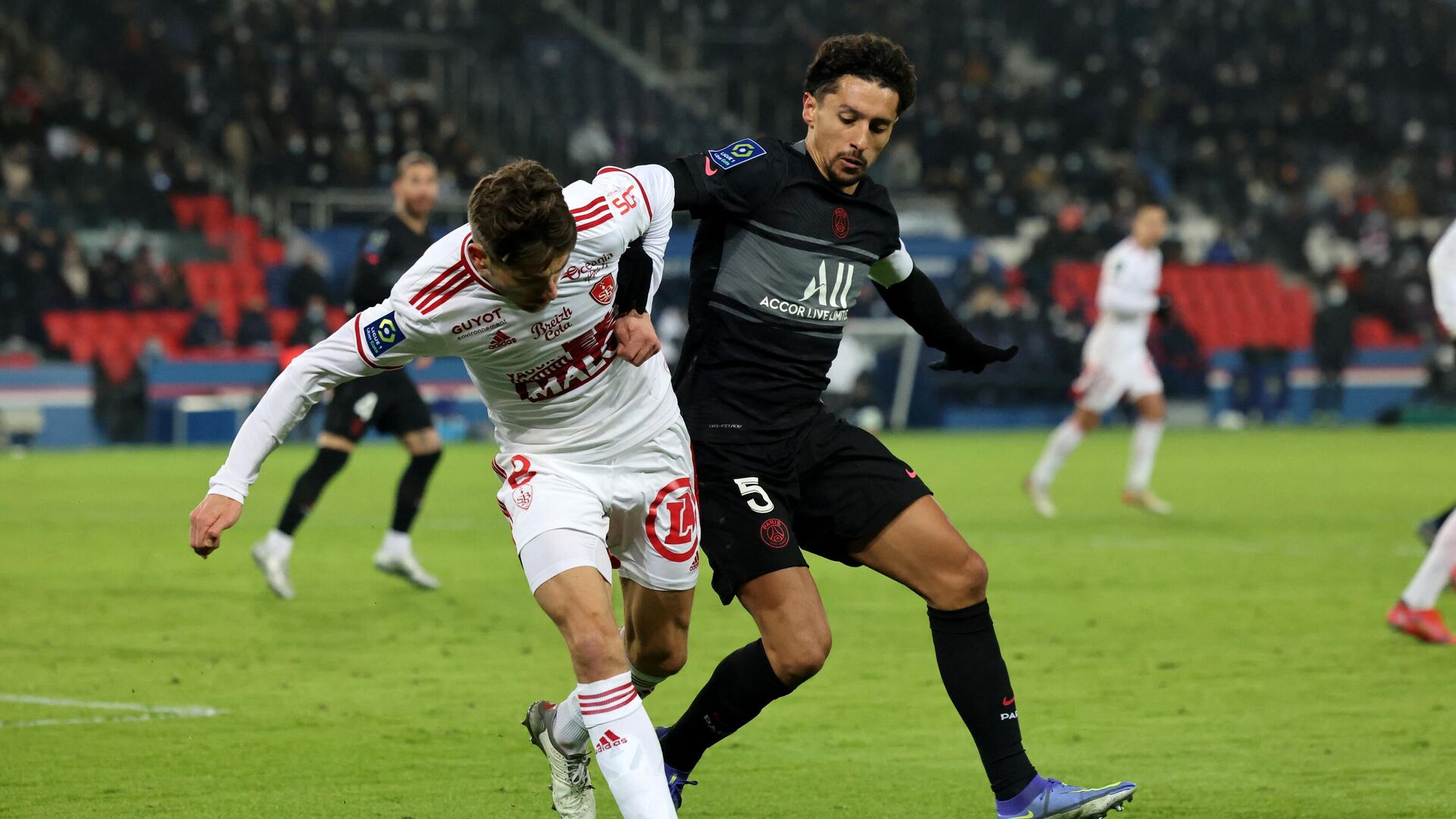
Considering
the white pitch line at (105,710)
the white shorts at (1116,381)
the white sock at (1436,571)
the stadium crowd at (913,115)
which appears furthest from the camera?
the stadium crowd at (913,115)

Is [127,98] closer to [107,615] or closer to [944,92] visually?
[944,92]

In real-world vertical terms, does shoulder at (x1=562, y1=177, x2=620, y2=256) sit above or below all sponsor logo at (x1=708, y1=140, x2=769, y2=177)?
below

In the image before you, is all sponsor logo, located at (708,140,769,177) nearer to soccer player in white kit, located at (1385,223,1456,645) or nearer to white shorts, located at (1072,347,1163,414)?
soccer player in white kit, located at (1385,223,1456,645)

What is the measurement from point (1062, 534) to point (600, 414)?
9.01 meters

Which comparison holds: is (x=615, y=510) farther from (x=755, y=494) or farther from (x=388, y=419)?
(x=388, y=419)

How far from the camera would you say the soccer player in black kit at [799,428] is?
5.02m

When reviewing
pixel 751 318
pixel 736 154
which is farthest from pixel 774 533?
pixel 736 154

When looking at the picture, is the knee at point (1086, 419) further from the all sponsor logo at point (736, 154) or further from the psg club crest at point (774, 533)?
the psg club crest at point (774, 533)

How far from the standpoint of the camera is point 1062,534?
1330 cm

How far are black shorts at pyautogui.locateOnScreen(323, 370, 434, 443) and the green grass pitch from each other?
0.96 meters

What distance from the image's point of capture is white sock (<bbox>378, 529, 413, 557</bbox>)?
10.4m

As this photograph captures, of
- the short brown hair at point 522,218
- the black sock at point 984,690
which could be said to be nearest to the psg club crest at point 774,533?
the black sock at point 984,690

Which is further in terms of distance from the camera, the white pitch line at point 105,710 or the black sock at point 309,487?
the black sock at point 309,487

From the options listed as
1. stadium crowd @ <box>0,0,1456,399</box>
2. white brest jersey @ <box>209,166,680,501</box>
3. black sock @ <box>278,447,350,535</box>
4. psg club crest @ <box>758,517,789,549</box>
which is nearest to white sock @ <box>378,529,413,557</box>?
black sock @ <box>278,447,350,535</box>
